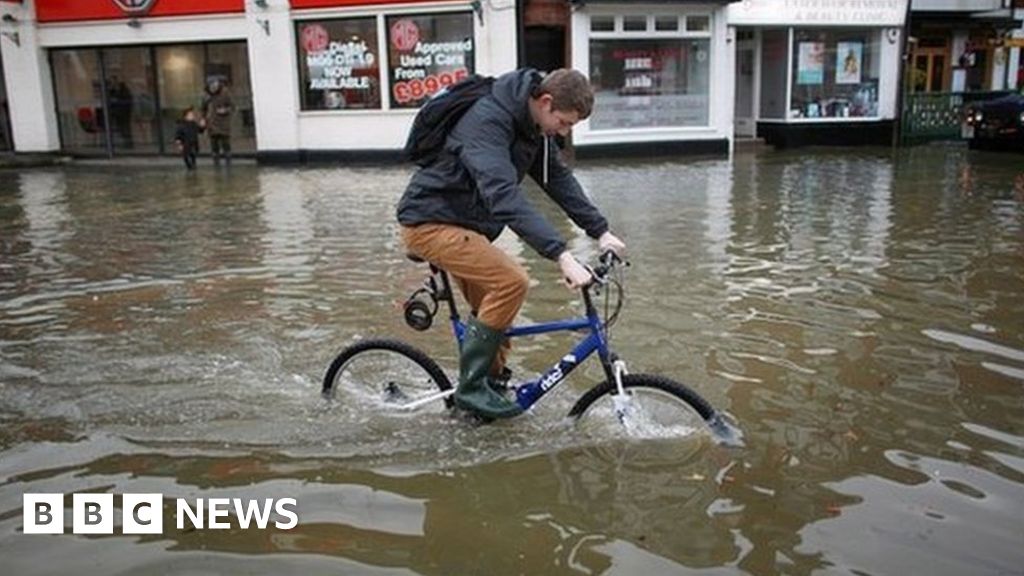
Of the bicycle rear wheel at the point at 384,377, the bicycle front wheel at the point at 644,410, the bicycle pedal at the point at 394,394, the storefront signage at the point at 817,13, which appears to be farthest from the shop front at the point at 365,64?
the bicycle front wheel at the point at 644,410

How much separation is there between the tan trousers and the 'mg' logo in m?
19.6

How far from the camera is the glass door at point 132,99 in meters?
22.9

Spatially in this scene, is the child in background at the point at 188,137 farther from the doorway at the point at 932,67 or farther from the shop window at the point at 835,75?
the doorway at the point at 932,67

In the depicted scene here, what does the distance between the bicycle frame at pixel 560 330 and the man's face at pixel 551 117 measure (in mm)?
754

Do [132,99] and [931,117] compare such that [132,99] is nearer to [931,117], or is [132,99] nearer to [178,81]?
[178,81]

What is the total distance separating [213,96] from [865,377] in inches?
710

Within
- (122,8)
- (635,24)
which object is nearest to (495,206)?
(635,24)

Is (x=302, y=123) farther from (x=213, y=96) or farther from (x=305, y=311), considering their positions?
(x=305, y=311)

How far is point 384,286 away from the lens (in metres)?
8.49

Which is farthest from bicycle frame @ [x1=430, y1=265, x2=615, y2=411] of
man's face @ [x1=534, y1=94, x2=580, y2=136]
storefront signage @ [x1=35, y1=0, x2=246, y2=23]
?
storefront signage @ [x1=35, y1=0, x2=246, y2=23]

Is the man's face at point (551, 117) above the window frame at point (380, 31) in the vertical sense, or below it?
below

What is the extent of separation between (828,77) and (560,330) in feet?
67.9

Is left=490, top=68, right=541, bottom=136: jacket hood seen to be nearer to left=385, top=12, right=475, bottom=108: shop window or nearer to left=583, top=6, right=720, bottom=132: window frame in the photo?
left=583, top=6, right=720, bottom=132: window frame

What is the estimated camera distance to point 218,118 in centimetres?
2098
